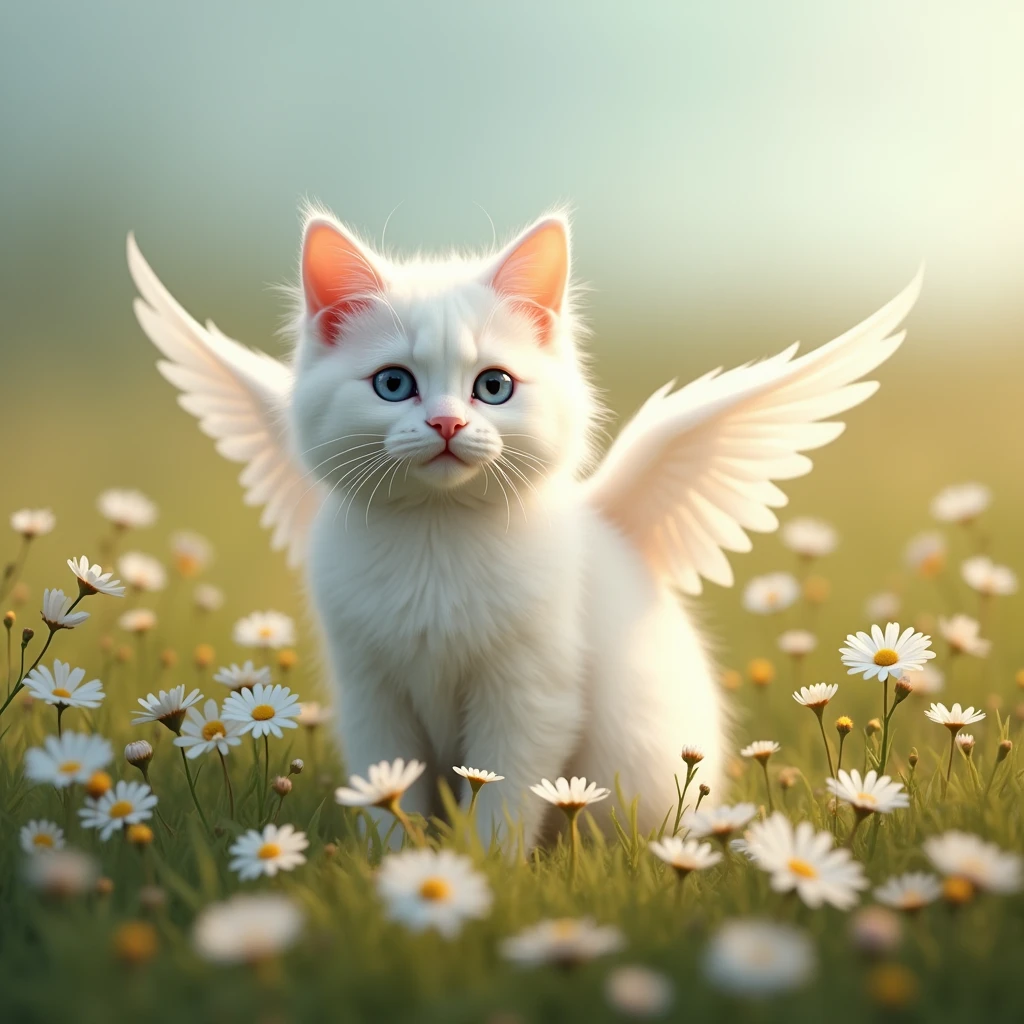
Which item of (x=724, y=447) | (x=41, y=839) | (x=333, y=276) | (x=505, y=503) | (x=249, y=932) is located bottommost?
(x=41, y=839)

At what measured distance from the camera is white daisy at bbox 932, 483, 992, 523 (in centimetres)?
381

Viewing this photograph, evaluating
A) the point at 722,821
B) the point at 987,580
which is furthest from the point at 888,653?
the point at 987,580

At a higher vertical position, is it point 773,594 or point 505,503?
point 505,503

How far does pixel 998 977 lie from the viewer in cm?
155

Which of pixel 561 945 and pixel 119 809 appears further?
pixel 119 809

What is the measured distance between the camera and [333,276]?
2.57m

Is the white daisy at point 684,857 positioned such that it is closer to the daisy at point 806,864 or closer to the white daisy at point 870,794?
the daisy at point 806,864

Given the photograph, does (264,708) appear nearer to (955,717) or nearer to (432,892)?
(432,892)

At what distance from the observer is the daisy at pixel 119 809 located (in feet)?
6.40

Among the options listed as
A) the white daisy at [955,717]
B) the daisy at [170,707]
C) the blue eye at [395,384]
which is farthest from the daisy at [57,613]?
the white daisy at [955,717]

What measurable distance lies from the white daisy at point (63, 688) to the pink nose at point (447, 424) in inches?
35.1

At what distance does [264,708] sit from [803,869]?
1.15 m

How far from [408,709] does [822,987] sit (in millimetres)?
1415

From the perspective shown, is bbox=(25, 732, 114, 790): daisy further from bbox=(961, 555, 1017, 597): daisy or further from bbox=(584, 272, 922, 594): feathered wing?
bbox=(961, 555, 1017, 597): daisy
